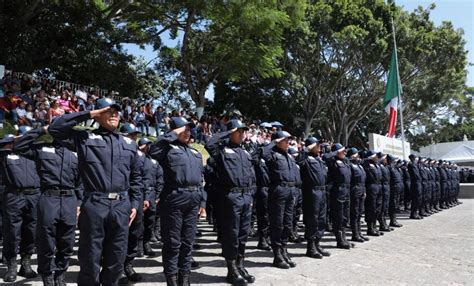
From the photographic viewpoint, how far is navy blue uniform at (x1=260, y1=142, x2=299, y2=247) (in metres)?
6.24

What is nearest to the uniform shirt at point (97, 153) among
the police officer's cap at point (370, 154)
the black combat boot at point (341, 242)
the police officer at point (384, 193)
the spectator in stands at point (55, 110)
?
the black combat boot at point (341, 242)

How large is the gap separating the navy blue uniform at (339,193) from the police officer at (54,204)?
14.4 ft

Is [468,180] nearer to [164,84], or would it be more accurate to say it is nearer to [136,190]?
[164,84]

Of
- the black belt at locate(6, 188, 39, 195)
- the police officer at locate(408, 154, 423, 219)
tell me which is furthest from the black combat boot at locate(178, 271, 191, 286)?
the police officer at locate(408, 154, 423, 219)

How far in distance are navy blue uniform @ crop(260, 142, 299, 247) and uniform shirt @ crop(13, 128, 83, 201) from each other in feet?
8.57

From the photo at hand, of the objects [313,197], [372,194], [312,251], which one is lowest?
[312,251]

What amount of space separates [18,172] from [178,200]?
2.50 m

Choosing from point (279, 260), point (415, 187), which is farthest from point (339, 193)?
point (415, 187)

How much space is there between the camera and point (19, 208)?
5691mm

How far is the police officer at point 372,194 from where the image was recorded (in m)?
9.16

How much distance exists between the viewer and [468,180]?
98.2ft

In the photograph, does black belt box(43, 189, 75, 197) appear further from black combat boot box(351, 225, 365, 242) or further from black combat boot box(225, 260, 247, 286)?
black combat boot box(351, 225, 365, 242)

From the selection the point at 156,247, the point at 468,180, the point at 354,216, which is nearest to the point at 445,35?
the point at 468,180

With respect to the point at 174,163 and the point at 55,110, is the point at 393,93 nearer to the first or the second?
the point at 55,110
